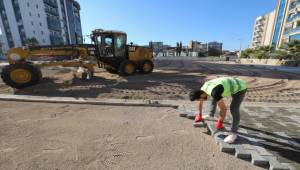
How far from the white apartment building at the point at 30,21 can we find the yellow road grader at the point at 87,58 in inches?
1161

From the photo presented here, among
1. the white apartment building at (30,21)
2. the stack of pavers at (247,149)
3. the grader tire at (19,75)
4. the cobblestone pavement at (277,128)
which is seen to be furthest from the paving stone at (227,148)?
the white apartment building at (30,21)

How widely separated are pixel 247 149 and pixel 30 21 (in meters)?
53.3

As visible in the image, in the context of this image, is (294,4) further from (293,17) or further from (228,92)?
(228,92)

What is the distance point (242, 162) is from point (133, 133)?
2009 mm

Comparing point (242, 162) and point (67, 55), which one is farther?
point (67, 55)

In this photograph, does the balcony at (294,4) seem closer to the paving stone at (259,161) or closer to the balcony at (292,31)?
the balcony at (292,31)

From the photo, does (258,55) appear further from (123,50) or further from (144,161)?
(144,161)

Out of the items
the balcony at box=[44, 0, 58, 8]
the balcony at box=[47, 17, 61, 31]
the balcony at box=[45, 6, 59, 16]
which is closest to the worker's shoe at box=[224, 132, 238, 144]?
the balcony at box=[47, 17, 61, 31]

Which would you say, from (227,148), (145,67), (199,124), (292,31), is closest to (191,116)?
(199,124)

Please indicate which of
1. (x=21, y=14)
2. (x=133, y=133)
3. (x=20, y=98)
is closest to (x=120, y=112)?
(x=133, y=133)

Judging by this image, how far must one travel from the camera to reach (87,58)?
9195mm

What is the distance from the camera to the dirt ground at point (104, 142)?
260cm

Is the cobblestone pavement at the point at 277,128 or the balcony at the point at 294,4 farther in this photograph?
the balcony at the point at 294,4

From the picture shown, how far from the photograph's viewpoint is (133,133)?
3512mm
